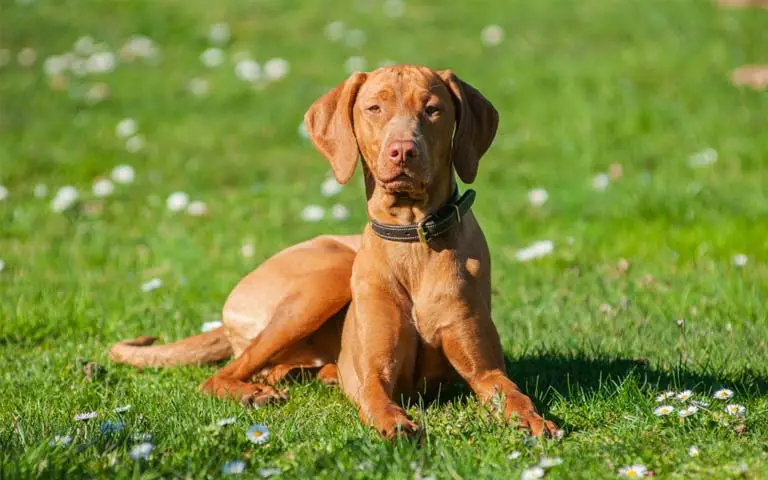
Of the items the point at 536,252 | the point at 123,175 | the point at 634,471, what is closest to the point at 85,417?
the point at 634,471

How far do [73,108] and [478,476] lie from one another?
901 centimetres

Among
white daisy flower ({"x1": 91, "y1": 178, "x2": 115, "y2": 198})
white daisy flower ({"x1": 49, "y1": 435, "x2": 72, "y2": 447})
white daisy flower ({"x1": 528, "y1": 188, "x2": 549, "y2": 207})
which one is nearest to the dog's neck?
white daisy flower ({"x1": 49, "y1": 435, "x2": 72, "y2": 447})

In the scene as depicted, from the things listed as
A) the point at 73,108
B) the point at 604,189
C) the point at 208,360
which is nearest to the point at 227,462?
the point at 208,360

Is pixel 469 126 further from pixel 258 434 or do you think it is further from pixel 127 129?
pixel 127 129

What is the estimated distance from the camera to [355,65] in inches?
469

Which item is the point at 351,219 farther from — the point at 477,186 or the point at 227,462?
the point at 227,462

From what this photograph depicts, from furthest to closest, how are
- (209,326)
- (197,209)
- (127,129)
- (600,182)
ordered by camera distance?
(127,129)
(600,182)
(197,209)
(209,326)

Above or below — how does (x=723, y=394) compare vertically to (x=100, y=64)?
above

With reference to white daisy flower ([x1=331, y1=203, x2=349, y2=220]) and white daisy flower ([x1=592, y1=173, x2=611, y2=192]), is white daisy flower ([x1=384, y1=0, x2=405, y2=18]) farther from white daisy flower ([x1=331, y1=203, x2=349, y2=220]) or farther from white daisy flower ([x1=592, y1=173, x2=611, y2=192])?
white daisy flower ([x1=331, y1=203, x2=349, y2=220])

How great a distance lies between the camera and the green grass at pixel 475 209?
3748 millimetres

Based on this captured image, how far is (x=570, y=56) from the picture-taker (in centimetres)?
1182

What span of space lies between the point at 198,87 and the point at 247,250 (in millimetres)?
4956

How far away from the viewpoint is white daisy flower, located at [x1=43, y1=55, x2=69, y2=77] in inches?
488

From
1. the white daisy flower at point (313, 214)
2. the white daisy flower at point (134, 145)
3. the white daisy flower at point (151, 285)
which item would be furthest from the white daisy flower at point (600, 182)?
the white daisy flower at point (134, 145)
